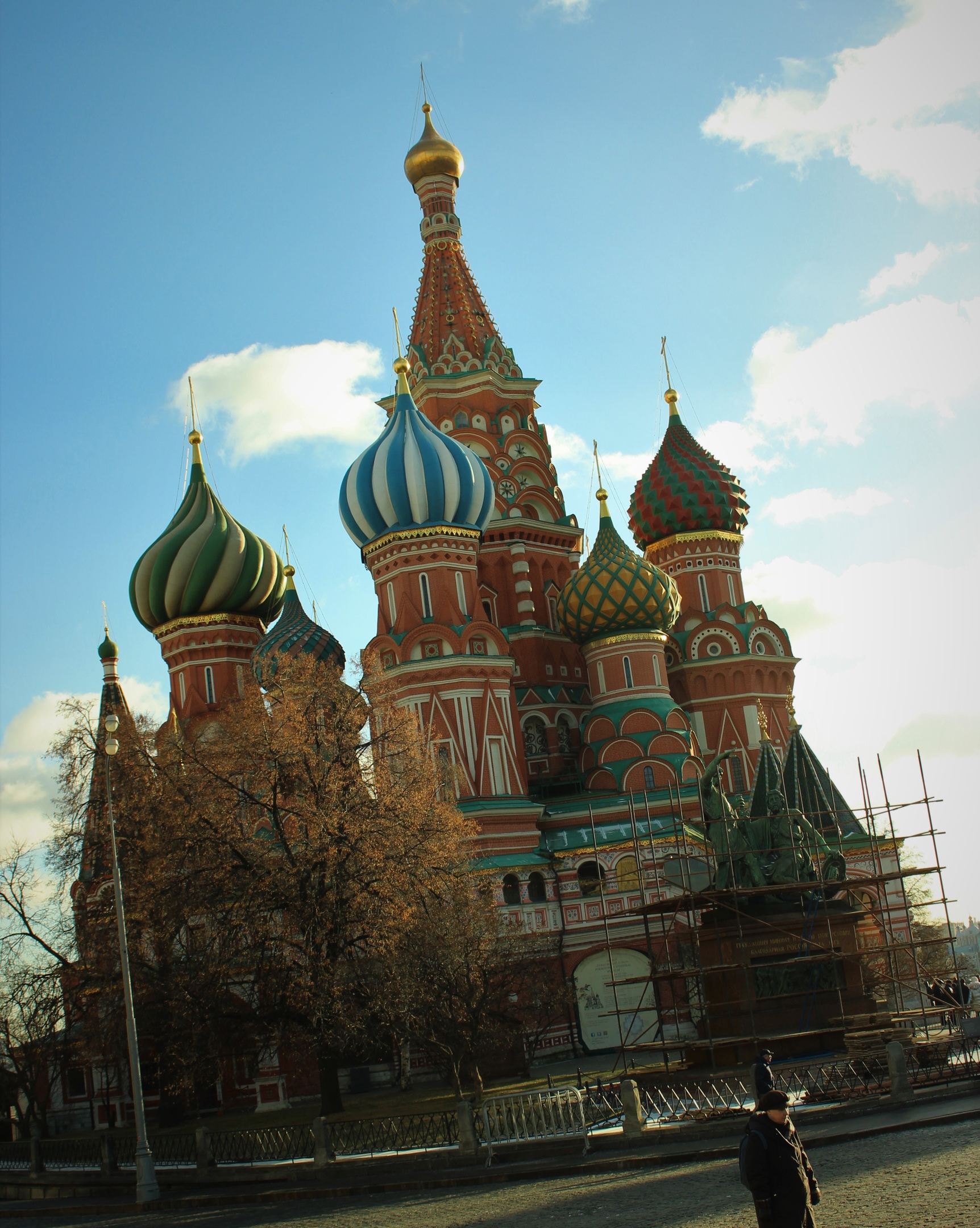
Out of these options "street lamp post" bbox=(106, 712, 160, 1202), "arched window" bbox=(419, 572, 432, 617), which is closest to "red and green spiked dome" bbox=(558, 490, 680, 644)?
"arched window" bbox=(419, 572, 432, 617)

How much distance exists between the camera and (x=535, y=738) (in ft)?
117

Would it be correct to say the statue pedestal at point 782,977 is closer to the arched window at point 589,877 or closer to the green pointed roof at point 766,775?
the green pointed roof at point 766,775

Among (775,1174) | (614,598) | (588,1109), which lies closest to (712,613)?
(614,598)

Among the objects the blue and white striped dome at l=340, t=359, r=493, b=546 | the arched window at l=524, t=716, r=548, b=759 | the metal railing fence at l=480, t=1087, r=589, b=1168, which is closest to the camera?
the metal railing fence at l=480, t=1087, r=589, b=1168

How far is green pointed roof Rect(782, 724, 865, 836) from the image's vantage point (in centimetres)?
3078

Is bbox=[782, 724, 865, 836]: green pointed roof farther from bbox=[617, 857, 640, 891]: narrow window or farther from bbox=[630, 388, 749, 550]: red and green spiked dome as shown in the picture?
bbox=[630, 388, 749, 550]: red and green spiked dome

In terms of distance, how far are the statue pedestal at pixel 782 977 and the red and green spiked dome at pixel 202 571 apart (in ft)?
64.4

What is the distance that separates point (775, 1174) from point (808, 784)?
24.5 m

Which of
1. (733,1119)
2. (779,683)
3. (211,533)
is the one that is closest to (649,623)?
(779,683)

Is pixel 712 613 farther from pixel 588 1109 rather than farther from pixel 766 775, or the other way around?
pixel 588 1109

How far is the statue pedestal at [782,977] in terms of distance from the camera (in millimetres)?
20125

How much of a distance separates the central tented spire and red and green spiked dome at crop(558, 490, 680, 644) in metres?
7.33

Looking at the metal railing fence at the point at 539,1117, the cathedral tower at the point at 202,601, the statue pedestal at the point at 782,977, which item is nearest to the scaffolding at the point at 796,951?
the statue pedestal at the point at 782,977

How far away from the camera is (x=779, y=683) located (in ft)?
127
